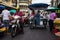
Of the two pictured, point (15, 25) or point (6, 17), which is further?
point (6, 17)

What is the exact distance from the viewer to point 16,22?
47.4ft

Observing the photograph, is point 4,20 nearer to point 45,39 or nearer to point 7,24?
point 7,24

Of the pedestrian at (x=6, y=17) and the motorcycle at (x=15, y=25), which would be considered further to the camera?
the pedestrian at (x=6, y=17)

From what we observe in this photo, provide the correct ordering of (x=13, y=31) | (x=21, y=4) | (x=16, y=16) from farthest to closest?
(x=21, y=4)
(x=16, y=16)
(x=13, y=31)

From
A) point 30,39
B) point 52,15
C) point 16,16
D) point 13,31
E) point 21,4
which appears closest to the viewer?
point 30,39

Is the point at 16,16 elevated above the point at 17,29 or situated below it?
above

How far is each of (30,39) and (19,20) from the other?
123 inches

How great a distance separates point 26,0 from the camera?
70375 millimetres

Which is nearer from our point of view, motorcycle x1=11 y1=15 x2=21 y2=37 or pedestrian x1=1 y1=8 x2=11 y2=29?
motorcycle x1=11 y1=15 x2=21 y2=37

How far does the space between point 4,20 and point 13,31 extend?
223cm

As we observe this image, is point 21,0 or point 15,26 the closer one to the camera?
point 15,26

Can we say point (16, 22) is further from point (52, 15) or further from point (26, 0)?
point (26, 0)

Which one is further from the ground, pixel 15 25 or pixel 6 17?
pixel 6 17

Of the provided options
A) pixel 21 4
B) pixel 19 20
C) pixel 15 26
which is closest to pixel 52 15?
pixel 19 20
